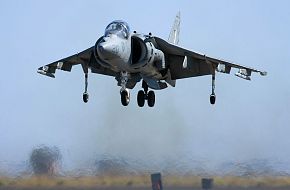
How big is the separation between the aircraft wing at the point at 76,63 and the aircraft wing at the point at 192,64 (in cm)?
203

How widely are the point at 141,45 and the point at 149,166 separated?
19.3ft

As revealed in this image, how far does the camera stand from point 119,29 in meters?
30.0

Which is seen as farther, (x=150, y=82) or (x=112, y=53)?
(x=150, y=82)

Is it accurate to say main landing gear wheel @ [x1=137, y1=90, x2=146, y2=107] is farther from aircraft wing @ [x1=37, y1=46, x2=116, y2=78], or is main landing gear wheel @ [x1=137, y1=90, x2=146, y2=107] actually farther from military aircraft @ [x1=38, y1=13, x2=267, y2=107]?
aircraft wing @ [x1=37, y1=46, x2=116, y2=78]

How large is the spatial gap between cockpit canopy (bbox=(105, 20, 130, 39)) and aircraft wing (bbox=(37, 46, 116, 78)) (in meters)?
1.71

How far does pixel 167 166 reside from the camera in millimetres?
35094

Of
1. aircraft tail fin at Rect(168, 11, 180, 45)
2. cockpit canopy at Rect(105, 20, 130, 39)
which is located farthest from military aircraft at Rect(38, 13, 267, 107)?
aircraft tail fin at Rect(168, 11, 180, 45)

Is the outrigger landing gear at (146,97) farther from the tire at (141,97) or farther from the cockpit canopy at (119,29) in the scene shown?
the cockpit canopy at (119,29)

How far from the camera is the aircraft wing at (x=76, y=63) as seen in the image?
31978 mm

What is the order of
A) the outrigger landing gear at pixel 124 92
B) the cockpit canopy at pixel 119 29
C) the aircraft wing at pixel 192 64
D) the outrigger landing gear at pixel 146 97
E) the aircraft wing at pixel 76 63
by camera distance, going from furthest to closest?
the outrigger landing gear at pixel 146 97 < the aircraft wing at pixel 192 64 < the aircraft wing at pixel 76 63 < the outrigger landing gear at pixel 124 92 < the cockpit canopy at pixel 119 29

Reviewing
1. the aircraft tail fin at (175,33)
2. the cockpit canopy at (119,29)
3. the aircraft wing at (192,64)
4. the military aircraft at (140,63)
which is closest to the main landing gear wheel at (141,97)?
the military aircraft at (140,63)

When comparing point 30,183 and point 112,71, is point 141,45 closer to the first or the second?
point 112,71

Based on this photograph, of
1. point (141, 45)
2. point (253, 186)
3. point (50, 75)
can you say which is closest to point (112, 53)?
point (141, 45)

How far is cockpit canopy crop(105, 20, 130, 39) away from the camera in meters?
29.8
